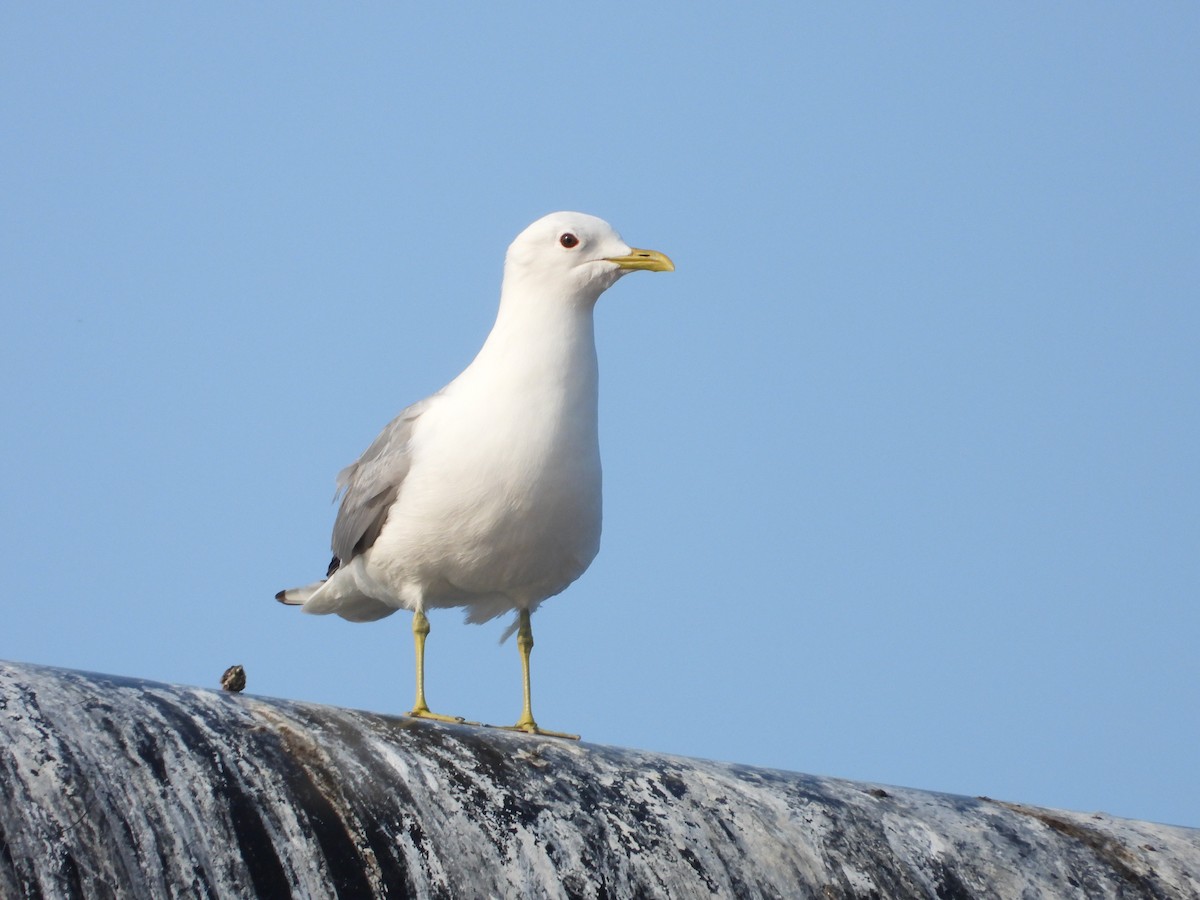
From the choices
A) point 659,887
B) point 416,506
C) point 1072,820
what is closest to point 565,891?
point 659,887

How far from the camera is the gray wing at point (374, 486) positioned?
8.71 metres

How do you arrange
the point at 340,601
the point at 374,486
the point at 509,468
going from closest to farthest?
the point at 509,468 → the point at 374,486 → the point at 340,601

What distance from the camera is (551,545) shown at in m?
8.27

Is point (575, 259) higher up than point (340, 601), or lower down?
higher up

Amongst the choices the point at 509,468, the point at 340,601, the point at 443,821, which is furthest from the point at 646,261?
the point at 443,821

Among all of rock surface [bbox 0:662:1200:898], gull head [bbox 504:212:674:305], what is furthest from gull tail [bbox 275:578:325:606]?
rock surface [bbox 0:662:1200:898]

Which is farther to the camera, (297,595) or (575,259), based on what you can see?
(297,595)

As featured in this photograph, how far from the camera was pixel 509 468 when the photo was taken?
809 centimetres

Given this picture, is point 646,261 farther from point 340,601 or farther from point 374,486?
point 340,601

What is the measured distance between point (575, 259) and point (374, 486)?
1.62 meters

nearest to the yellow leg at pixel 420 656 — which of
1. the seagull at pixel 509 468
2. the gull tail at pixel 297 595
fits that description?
the seagull at pixel 509 468

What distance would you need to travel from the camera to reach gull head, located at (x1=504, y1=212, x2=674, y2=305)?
8828 mm

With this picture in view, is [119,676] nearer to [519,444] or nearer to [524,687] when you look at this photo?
[519,444]

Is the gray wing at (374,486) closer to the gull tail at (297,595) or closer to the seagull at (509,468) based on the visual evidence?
the seagull at (509,468)
